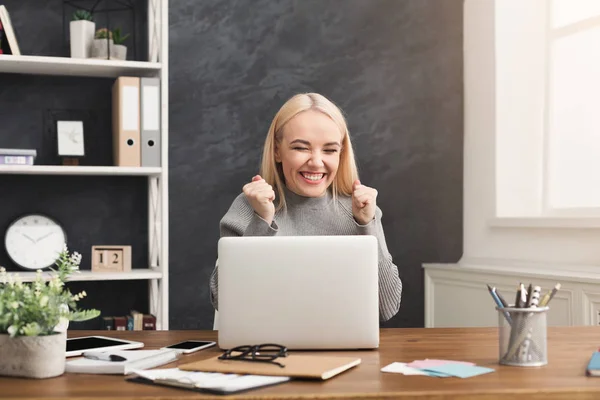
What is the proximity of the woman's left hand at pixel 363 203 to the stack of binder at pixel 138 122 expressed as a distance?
1.43m

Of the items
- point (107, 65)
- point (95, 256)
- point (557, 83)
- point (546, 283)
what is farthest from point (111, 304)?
point (557, 83)

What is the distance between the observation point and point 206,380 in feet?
4.52

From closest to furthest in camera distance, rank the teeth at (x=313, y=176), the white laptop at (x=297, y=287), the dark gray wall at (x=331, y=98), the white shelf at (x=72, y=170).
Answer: the white laptop at (x=297, y=287)
the teeth at (x=313, y=176)
the white shelf at (x=72, y=170)
the dark gray wall at (x=331, y=98)

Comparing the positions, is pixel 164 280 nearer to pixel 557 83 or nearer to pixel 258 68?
pixel 258 68

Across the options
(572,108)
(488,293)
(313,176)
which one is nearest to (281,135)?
(313,176)

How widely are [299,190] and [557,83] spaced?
5.71 ft

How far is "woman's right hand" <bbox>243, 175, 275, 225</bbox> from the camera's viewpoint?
7.14 feet

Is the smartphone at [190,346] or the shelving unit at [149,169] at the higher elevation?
the shelving unit at [149,169]

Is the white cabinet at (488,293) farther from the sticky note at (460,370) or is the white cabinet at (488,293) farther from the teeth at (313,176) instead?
the sticky note at (460,370)

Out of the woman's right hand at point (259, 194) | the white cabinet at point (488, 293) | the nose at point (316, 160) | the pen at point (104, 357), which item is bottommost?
the white cabinet at point (488, 293)

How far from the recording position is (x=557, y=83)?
372 cm

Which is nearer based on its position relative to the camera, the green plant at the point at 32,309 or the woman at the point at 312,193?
the green plant at the point at 32,309

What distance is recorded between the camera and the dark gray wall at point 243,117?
144 inches

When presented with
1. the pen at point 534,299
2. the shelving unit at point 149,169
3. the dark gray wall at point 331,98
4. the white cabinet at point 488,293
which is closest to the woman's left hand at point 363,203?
the pen at point 534,299
